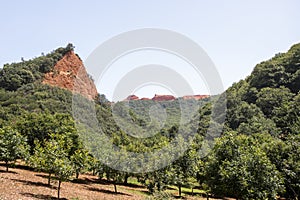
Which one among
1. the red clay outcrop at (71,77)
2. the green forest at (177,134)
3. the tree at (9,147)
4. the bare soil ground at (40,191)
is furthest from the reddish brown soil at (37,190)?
the red clay outcrop at (71,77)

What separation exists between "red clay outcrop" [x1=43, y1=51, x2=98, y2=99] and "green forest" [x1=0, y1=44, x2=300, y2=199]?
285 cm

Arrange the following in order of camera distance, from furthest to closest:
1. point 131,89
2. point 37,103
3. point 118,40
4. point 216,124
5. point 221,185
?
point 37,103 < point 216,124 < point 131,89 < point 118,40 < point 221,185

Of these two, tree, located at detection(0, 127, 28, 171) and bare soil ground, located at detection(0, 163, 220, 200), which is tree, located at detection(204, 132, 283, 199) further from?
tree, located at detection(0, 127, 28, 171)

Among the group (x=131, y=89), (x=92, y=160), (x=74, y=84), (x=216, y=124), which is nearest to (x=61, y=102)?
(x=74, y=84)

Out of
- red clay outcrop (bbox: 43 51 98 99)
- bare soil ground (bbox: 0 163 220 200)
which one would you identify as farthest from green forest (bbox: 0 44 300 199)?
red clay outcrop (bbox: 43 51 98 99)

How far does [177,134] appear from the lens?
75438mm

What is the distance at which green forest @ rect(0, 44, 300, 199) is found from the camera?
22875mm

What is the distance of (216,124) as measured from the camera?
7488cm

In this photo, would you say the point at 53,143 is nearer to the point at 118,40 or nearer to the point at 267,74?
the point at 118,40

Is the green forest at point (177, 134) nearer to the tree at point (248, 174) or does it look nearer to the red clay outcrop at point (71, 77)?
the tree at point (248, 174)

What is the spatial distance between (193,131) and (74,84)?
6153 cm

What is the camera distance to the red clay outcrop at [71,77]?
110125 millimetres

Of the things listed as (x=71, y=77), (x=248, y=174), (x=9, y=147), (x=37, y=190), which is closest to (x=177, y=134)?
(x=9, y=147)

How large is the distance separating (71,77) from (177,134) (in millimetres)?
64192
